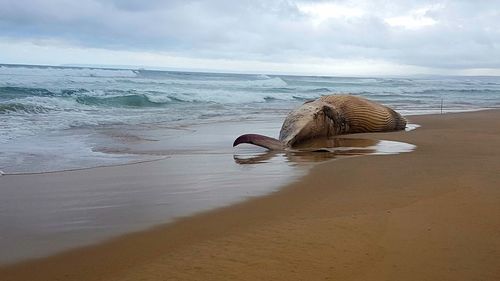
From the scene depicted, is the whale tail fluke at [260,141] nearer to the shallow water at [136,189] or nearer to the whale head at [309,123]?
the shallow water at [136,189]

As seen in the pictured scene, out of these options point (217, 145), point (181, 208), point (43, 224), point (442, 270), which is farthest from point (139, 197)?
point (217, 145)

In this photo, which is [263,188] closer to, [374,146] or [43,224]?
[43,224]

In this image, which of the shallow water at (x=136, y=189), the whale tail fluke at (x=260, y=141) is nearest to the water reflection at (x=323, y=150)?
the shallow water at (x=136, y=189)

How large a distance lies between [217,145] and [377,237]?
4989mm

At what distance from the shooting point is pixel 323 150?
7.09 m

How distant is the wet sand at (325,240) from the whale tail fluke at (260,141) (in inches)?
87.4

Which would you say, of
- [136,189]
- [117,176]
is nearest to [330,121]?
[117,176]

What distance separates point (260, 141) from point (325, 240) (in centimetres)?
413

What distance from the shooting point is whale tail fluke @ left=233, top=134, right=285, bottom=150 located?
7.04m

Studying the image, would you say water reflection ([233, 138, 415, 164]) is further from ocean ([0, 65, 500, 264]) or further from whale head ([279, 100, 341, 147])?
whale head ([279, 100, 341, 147])

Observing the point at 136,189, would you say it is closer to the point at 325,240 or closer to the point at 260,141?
the point at 325,240

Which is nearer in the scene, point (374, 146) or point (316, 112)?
point (374, 146)

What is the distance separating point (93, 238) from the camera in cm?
316

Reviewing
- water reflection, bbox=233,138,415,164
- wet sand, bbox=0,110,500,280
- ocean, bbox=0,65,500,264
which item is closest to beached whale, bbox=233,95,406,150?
water reflection, bbox=233,138,415,164
